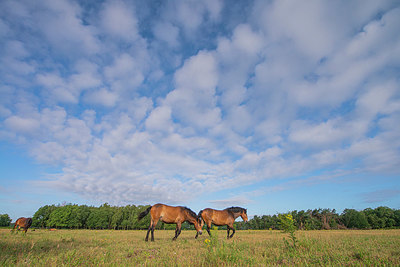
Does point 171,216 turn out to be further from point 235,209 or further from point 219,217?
point 235,209

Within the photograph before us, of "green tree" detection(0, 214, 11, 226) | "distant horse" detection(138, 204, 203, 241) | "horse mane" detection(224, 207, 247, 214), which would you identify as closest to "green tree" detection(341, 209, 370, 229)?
"horse mane" detection(224, 207, 247, 214)

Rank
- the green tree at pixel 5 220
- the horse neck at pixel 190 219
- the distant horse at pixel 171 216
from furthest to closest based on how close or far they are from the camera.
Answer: the green tree at pixel 5 220, the horse neck at pixel 190 219, the distant horse at pixel 171 216

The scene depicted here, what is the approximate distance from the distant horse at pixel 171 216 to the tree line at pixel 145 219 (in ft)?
150

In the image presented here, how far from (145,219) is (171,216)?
232 ft

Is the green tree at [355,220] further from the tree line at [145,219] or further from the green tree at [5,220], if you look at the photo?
the green tree at [5,220]

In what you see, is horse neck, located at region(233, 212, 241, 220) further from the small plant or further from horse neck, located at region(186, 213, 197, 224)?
the small plant

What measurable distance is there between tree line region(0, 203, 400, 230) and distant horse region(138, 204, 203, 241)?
150 ft

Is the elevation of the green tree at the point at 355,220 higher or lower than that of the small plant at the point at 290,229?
lower

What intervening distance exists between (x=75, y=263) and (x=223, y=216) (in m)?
11.9

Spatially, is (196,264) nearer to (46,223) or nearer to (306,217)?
(306,217)

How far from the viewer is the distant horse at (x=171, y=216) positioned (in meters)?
13.0

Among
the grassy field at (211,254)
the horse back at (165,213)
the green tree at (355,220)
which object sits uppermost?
the horse back at (165,213)

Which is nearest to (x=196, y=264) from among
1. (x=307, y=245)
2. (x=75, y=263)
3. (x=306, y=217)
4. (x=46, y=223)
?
(x=75, y=263)

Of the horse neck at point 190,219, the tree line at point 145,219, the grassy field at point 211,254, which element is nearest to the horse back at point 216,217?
the horse neck at point 190,219
